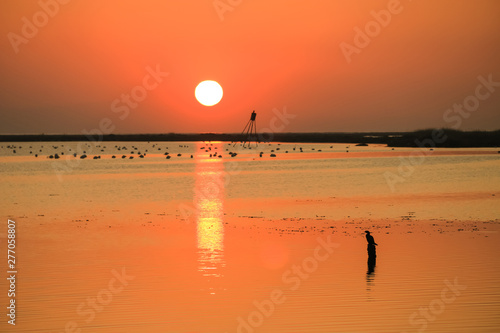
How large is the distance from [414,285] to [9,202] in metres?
33.6

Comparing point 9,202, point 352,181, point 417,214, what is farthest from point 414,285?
point 352,181

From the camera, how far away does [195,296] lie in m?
18.3

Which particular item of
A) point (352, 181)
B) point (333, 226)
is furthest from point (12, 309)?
point (352, 181)

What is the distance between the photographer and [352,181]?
2429 inches

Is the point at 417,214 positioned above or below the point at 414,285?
above

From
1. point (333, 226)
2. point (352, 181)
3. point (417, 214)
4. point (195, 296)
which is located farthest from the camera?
point (352, 181)

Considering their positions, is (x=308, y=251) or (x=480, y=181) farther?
(x=480, y=181)

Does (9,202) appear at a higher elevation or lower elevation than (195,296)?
higher

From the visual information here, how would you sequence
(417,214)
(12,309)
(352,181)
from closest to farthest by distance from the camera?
(12,309)
(417,214)
(352,181)

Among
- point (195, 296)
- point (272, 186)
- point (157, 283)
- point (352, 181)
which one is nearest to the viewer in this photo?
point (195, 296)

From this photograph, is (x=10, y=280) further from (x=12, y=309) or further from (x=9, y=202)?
(x=9, y=202)

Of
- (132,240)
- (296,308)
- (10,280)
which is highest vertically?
(132,240)

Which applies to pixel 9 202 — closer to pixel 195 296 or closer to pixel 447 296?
pixel 195 296

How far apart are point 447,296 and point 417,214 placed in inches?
723
